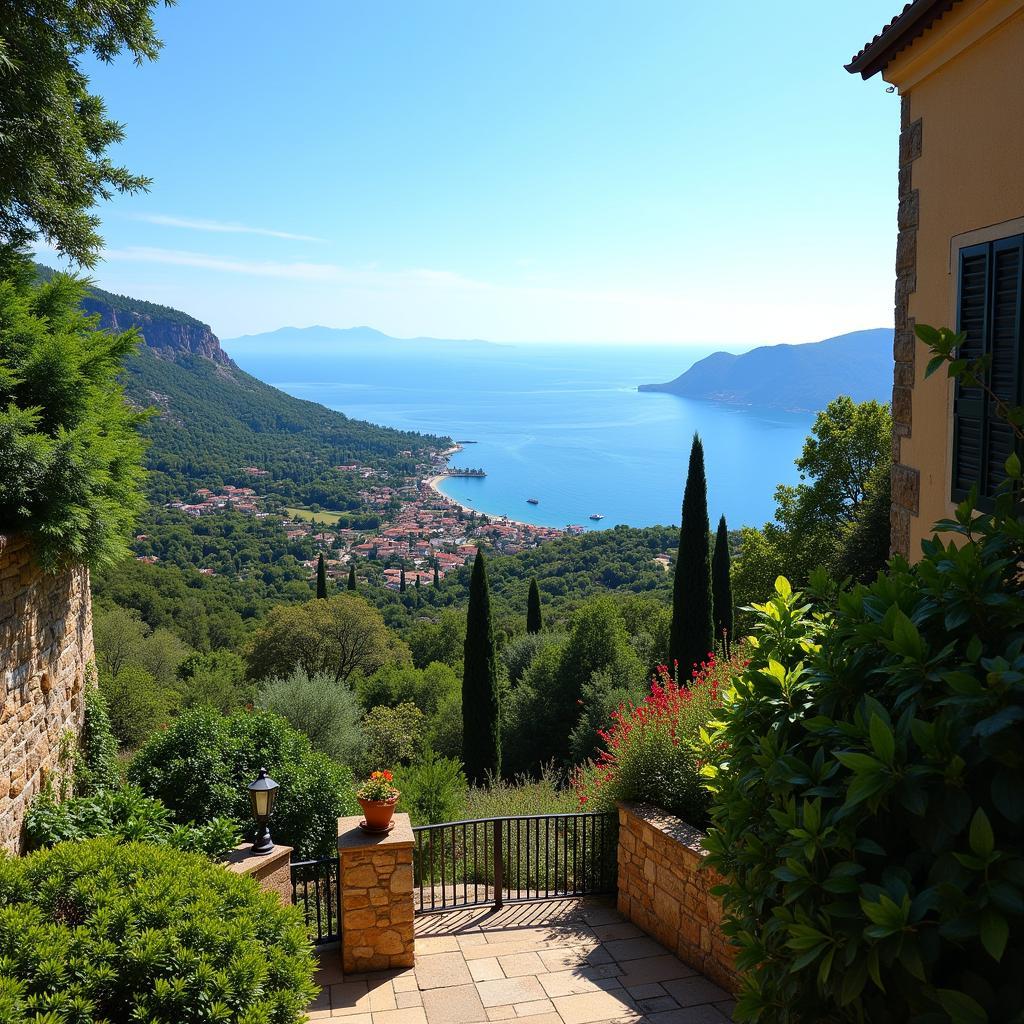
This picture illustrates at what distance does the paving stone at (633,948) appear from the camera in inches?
215

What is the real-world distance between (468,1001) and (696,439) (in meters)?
12.4

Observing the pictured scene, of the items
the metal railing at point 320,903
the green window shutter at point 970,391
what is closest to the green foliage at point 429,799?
the metal railing at point 320,903

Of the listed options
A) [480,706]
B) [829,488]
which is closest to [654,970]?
[480,706]

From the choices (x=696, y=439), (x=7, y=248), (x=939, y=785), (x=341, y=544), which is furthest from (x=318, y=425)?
(x=939, y=785)

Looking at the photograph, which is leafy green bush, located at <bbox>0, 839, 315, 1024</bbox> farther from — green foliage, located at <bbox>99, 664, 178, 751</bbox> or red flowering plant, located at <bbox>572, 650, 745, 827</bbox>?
green foliage, located at <bbox>99, 664, 178, 751</bbox>

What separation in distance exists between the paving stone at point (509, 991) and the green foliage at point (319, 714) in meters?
9.68

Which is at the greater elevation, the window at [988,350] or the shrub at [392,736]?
the window at [988,350]

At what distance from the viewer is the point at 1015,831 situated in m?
1.53

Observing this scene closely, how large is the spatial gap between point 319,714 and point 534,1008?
34.7 feet

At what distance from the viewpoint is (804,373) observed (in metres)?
102

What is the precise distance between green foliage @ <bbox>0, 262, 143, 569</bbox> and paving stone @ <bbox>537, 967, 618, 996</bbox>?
13.4 ft

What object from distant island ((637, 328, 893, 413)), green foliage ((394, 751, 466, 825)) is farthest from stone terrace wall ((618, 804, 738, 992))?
distant island ((637, 328, 893, 413))

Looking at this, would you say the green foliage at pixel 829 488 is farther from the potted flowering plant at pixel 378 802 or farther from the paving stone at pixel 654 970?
the potted flowering plant at pixel 378 802

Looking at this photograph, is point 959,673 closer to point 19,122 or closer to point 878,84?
point 878,84
